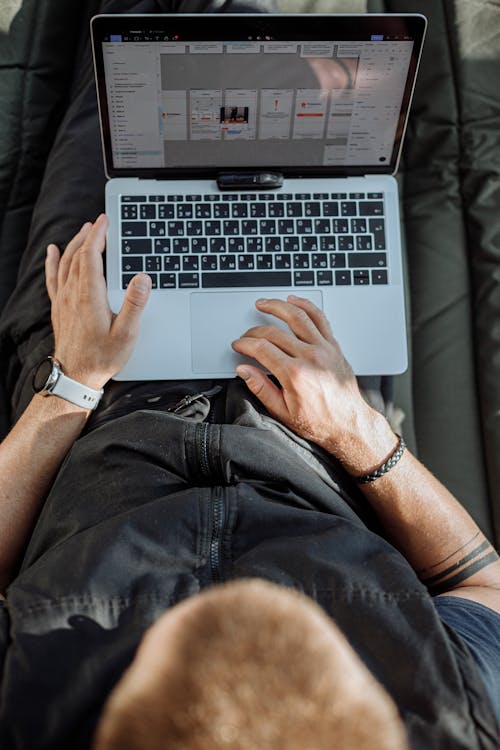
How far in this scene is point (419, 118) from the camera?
4.35ft

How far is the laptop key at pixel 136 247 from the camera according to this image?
1.11 metres

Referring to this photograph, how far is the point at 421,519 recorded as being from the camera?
1005 millimetres

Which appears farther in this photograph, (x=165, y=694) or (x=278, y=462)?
(x=278, y=462)

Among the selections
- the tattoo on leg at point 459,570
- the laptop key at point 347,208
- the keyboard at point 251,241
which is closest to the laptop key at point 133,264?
the keyboard at point 251,241

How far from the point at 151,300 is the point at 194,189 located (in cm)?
20

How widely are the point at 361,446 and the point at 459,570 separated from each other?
22cm

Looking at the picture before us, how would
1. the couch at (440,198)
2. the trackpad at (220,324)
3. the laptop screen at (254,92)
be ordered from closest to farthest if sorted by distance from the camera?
the laptop screen at (254,92), the trackpad at (220,324), the couch at (440,198)

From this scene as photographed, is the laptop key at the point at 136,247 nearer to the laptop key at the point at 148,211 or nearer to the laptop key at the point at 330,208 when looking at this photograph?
the laptop key at the point at 148,211

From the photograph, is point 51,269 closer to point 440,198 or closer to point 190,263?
point 190,263

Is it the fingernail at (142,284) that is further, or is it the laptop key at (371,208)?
the laptop key at (371,208)

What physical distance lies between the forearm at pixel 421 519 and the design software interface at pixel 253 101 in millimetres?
446

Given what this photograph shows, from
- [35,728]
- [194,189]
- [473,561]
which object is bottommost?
[473,561]

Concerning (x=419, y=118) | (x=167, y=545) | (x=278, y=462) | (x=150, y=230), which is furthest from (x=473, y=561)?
(x=419, y=118)

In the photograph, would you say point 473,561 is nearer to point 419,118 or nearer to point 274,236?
point 274,236
